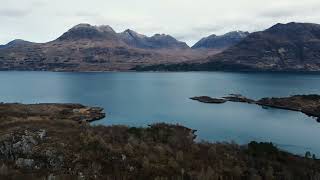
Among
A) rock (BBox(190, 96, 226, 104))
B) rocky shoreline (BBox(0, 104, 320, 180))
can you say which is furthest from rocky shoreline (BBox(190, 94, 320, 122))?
rocky shoreline (BBox(0, 104, 320, 180))

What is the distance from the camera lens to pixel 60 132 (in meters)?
50.2

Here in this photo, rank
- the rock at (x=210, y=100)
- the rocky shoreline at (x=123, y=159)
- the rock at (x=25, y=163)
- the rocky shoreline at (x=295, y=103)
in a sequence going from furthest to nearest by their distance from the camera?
the rock at (x=210, y=100)
the rocky shoreline at (x=295, y=103)
the rock at (x=25, y=163)
the rocky shoreline at (x=123, y=159)

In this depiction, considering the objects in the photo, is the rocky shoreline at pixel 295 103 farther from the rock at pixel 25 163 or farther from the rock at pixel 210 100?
the rock at pixel 25 163

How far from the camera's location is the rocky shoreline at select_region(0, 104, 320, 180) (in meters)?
37.2

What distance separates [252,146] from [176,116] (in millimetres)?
62684

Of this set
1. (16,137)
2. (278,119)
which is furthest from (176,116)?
(16,137)

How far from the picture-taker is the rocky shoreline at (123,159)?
37250mm

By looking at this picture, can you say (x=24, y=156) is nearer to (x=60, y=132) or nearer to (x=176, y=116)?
(x=60, y=132)

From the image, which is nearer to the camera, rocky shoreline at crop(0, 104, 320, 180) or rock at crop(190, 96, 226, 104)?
rocky shoreline at crop(0, 104, 320, 180)

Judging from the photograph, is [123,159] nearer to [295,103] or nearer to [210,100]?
[295,103]

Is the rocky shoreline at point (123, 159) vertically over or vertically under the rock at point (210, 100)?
over

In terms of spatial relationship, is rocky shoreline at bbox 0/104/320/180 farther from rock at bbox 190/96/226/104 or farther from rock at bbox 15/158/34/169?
rock at bbox 190/96/226/104

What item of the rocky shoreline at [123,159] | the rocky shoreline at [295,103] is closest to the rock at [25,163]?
the rocky shoreline at [123,159]

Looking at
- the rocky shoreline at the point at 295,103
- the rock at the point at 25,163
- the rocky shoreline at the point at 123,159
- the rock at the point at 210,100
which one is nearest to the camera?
the rocky shoreline at the point at 123,159
